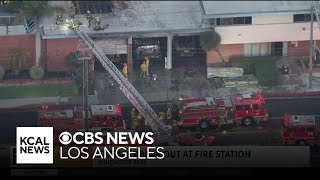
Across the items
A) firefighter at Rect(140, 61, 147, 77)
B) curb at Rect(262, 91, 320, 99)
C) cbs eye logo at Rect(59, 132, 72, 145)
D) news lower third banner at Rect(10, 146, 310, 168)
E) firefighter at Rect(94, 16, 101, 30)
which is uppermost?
firefighter at Rect(94, 16, 101, 30)

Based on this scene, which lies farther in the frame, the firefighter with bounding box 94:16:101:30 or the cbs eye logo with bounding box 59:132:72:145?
the firefighter with bounding box 94:16:101:30

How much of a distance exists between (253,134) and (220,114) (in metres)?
2.33

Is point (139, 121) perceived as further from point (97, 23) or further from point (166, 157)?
point (97, 23)

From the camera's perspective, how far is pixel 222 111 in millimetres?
50188

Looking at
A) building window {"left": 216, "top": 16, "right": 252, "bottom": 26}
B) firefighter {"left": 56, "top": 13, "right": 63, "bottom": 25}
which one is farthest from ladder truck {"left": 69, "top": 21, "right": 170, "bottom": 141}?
building window {"left": 216, "top": 16, "right": 252, "bottom": 26}

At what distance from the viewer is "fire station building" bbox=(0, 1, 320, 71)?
57.7 m

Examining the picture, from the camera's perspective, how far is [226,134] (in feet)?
163

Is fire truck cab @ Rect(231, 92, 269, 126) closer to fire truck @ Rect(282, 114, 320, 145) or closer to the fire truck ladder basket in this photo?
fire truck @ Rect(282, 114, 320, 145)

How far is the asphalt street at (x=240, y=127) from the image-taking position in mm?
48906

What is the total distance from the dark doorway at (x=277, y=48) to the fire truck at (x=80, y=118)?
15067 mm

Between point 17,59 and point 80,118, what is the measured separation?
34.0 feet

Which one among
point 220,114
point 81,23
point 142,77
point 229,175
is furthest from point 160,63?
point 229,175

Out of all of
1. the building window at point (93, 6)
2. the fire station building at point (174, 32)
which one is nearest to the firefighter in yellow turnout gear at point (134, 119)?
the fire station building at point (174, 32)

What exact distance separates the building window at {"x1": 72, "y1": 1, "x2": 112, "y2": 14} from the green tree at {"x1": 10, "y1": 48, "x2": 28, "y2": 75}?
218 inches
